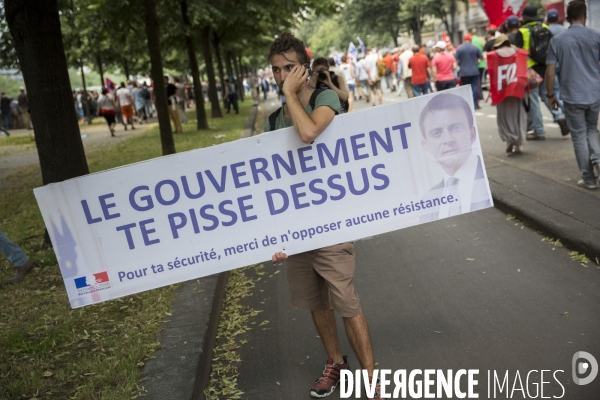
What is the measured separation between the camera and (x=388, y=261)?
7.00 metres

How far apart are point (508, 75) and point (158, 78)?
29.6 ft

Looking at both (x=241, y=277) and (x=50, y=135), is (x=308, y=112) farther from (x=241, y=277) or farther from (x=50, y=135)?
(x=50, y=135)

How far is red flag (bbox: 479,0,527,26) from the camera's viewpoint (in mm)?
14062

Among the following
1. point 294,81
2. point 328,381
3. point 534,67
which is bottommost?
point 328,381

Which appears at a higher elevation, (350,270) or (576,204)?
(350,270)

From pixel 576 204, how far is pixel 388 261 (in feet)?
6.82

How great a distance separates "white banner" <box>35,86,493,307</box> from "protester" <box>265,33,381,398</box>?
0.46ft

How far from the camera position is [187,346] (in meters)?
4.82

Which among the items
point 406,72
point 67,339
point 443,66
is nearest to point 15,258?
point 67,339

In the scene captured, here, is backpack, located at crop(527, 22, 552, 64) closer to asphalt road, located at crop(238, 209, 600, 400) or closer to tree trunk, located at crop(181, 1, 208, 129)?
asphalt road, located at crop(238, 209, 600, 400)

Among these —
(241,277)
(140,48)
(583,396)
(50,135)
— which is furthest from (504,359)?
(140,48)

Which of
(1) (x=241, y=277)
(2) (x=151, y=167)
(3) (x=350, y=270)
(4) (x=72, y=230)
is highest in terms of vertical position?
(2) (x=151, y=167)

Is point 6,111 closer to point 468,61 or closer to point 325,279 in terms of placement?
point 468,61

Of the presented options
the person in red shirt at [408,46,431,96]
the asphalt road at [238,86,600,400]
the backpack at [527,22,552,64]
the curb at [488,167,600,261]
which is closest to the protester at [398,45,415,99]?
the person in red shirt at [408,46,431,96]
